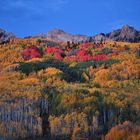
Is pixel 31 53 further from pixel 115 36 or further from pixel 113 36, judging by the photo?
pixel 115 36

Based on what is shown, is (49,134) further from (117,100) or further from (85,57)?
(85,57)

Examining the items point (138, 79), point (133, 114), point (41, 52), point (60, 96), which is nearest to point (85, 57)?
point (41, 52)

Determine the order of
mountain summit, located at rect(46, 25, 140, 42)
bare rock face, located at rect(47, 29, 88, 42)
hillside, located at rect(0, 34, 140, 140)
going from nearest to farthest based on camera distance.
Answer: hillside, located at rect(0, 34, 140, 140)
mountain summit, located at rect(46, 25, 140, 42)
bare rock face, located at rect(47, 29, 88, 42)

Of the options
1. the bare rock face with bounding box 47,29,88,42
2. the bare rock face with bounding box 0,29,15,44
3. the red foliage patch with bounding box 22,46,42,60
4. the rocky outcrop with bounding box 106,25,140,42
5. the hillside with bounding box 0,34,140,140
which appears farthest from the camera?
the bare rock face with bounding box 47,29,88,42

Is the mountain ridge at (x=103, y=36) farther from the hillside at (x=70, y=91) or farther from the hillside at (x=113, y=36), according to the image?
the hillside at (x=70, y=91)

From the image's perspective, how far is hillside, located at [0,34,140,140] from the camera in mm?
74500

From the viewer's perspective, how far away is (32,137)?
7350 centimetres

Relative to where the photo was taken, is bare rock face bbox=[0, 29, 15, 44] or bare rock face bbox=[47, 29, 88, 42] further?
bare rock face bbox=[47, 29, 88, 42]

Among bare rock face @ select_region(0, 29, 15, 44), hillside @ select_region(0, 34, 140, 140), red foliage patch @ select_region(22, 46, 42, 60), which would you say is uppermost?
bare rock face @ select_region(0, 29, 15, 44)

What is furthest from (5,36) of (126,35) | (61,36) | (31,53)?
(126,35)

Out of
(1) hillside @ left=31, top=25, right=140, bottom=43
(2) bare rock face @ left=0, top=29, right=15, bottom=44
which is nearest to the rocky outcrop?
(1) hillside @ left=31, top=25, right=140, bottom=43

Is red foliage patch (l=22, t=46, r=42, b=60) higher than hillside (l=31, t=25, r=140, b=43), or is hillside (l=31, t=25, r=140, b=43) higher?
hillside (l=31, t=25, r=140, b=43)

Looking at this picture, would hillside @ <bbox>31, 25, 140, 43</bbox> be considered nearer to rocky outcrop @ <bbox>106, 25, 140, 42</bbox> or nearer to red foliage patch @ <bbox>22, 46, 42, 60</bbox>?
rocky outcrop @ <bbox>106, 25, 140, 42</bbox>

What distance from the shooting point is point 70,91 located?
91.2 metres
